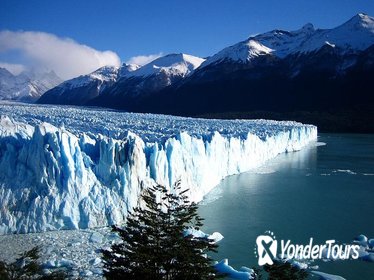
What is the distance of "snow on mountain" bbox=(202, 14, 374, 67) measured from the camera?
65312 mm

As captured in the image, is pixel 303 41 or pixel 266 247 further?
pixel 303 41

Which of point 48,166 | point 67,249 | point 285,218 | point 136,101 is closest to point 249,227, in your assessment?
point 285,218

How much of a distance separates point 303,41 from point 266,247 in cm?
7283

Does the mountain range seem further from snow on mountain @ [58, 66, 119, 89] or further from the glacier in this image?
the glacier

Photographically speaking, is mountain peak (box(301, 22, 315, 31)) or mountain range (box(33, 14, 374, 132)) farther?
mountain peak (box(301, 22, 315, 31))

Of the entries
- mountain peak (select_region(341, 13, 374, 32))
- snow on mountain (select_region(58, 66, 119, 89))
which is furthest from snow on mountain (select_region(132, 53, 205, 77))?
mountain peak (select_region(341, 13, 374, 32))

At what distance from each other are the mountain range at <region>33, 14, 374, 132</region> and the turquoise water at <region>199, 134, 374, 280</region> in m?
28.8

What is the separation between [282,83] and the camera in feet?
213

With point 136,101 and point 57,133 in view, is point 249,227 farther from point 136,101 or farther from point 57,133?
point 136,101

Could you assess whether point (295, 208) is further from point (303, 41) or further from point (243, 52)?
point (303, 41)

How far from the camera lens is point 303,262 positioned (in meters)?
7.37

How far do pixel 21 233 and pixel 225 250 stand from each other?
4.04 meters

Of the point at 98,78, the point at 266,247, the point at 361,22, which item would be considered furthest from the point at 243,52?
the point at 266,247

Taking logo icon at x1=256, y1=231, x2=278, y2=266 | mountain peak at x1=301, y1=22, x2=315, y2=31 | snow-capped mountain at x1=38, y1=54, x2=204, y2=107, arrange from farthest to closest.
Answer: snow-capped mountain at x1=38, y1=54, x2=204, y2=107 → mountain peak at x1=301, y1=22, x2=315, y2=31 → logo icon at x1=256, y1=231, x2=278, y2=266
